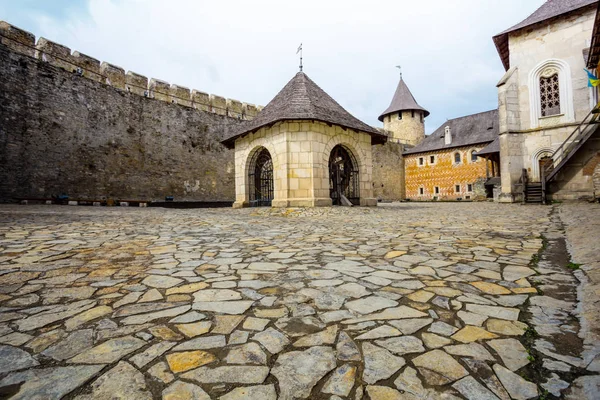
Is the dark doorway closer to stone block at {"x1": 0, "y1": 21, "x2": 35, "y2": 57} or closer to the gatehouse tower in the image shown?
the gatehouse tower

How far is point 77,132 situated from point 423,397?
60.5 ft

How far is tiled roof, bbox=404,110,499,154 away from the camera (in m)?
30.0

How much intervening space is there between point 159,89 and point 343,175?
13.4 meters

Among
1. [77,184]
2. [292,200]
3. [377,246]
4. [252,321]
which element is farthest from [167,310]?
[77,184]

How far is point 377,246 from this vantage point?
3.73m

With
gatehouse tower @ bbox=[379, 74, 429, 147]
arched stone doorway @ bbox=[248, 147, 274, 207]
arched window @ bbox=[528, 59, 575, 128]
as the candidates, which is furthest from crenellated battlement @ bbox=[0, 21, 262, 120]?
gatehouse tower @ bbox=[379, 74, 429, 147]

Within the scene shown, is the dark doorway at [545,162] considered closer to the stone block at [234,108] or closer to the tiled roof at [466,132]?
the tiled roof at [466,132]

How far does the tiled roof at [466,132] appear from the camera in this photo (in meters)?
30.0

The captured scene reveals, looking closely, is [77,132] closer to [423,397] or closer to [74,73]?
[74,73]

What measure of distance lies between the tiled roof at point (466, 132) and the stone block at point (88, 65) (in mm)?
30319

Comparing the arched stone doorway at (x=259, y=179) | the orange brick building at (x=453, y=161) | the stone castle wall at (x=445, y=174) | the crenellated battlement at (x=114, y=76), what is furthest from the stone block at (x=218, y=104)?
the stone castle wall at (x=445, y=174)

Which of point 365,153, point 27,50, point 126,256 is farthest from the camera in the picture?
point 27,50

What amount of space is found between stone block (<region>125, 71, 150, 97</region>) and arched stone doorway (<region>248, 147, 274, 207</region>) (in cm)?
939

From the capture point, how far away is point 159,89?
18438 millimetres
